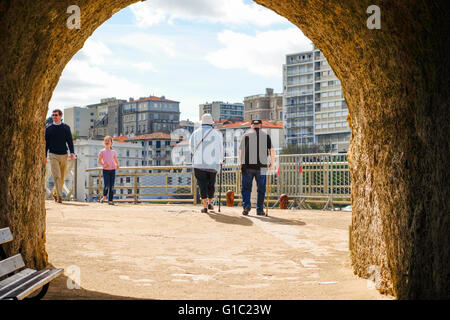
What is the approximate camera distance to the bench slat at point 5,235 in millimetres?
4649

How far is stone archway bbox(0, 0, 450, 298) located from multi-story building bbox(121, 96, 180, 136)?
13761cm

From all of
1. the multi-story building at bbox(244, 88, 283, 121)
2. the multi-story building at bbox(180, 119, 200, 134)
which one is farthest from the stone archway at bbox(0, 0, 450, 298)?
the multi-story building at bbox(180, 119, 200, 134)

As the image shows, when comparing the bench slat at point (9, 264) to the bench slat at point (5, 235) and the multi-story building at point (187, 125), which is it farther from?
the multi-story building at point (187, 125)

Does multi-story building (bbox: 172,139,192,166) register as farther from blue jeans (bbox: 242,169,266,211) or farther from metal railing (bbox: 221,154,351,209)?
blue jeans (bbox: 242,169,266,211)

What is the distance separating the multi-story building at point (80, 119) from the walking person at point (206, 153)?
15114cm

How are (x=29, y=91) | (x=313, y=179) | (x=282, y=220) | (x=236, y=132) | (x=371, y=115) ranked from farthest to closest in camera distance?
(x=236, y=132) → (x=313, y=179) → (x=282, y=220) → (x=371, y=115) → (x=29, y=91)

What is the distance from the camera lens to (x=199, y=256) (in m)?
7.77

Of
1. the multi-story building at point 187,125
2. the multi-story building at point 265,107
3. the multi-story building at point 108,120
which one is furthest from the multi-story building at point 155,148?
the multi-story building at point 265,107

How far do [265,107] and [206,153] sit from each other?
127 meters

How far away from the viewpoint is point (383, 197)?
17.6ft

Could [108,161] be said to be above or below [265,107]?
below

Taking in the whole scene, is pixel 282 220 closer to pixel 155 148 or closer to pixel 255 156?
pixel 255 156

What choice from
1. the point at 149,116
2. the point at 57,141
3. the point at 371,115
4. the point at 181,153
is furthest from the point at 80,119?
the point at 371,115
